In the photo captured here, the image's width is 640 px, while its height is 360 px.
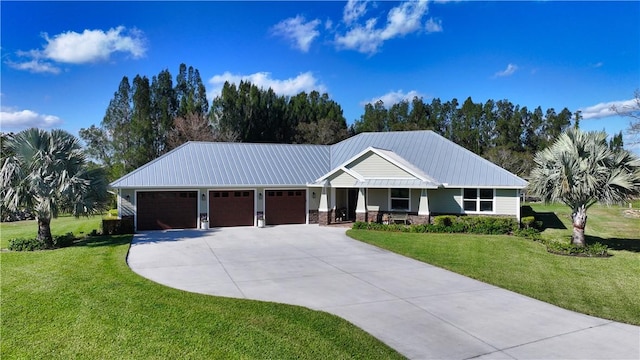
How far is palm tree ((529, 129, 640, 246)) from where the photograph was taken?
48.5 ft

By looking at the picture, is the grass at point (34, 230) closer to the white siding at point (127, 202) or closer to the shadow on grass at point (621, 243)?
the white siding at point (127, 202)

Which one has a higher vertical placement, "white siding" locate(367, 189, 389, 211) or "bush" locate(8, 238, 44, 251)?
"white siding" locate(367, 189, 389, 211)

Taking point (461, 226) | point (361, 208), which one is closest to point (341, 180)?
point (361, 208)

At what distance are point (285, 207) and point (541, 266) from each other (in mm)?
14356

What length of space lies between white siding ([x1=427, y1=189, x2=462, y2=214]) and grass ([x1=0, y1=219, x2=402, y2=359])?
15767 millimetres

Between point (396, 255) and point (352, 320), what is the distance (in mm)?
7111

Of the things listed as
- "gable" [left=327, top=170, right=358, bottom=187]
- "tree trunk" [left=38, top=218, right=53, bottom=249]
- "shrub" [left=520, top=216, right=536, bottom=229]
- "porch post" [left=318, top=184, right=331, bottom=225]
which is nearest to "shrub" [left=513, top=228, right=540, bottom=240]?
"shrub" [left=520, top=216, right=536, bottom=229]

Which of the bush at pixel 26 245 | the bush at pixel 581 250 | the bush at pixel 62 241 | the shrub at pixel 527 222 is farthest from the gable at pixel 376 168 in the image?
the bush at pixel 26 245

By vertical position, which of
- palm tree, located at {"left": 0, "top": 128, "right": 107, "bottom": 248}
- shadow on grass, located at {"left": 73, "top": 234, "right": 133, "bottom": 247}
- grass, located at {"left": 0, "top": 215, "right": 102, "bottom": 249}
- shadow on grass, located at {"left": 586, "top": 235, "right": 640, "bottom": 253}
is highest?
palm tree, located at {"left": 0, "top": 128, "right": 107, "bottom": 248}

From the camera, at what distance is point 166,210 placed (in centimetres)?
2169

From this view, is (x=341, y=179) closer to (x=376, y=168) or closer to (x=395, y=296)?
(x=376, y=168)

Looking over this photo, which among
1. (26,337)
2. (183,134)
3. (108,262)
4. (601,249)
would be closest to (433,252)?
(601,249)

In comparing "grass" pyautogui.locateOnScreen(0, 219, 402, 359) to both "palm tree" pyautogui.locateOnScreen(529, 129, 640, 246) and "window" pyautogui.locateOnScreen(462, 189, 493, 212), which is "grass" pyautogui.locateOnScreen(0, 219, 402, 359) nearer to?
"palm tree" pyautogui.locateOnScreen(529, 129, 640, 246)

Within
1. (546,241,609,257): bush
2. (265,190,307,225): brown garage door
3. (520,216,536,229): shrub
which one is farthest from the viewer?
(265,190,307,225): brown garage door
